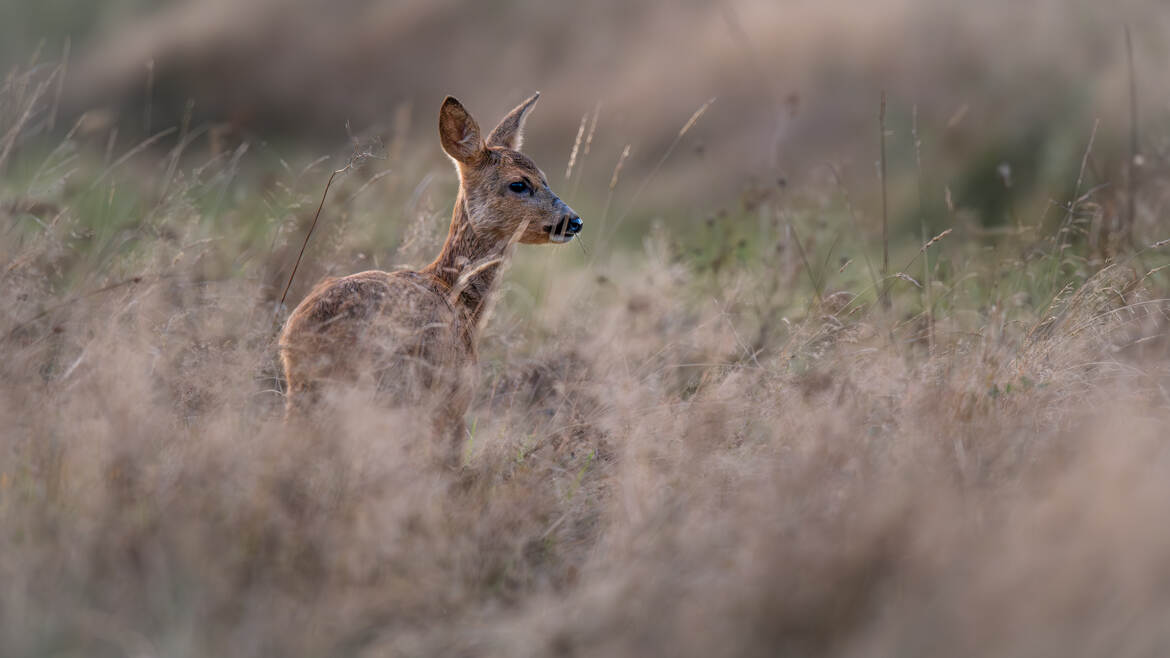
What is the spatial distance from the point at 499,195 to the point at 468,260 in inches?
14.1

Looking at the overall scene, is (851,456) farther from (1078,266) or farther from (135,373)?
(1078,266)

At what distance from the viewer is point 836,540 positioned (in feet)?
10.0

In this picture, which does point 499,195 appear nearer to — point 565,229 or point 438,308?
point 565,229

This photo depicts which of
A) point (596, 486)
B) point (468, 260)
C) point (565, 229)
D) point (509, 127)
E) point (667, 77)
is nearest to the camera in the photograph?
point (596, 486)

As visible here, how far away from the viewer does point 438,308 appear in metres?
4.46

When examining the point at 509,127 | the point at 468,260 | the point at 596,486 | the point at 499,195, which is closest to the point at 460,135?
the point at 499,195

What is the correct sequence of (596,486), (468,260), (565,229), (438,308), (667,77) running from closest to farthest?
(596,486) < (438,308) < (468,260) < (565,229) < (667,77)

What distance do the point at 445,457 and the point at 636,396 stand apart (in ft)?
2.44

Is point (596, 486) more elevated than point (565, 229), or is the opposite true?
point (565, 229)

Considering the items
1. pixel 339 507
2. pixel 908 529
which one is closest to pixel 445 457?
pixel 339 507

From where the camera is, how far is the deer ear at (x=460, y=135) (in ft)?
17.6

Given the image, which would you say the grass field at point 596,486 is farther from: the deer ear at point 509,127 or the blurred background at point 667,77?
the blurred background at point 667,77

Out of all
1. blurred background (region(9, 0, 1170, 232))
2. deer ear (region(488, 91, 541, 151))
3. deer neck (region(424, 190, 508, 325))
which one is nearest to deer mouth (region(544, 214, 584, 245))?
deer neck (region(424, 190, 508, 325))

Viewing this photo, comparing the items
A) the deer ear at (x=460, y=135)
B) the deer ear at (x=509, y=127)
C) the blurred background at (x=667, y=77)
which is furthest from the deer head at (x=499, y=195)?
the blurred background at (x=667, y=77)
